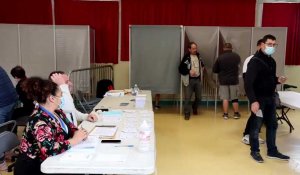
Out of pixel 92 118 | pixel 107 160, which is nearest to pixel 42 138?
pixel 107 160

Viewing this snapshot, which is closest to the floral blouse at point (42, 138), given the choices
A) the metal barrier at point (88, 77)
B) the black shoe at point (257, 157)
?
the black shoe at point (257, 157)

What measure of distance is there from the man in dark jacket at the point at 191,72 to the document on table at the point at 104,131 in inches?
134

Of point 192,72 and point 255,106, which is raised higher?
point 192,72

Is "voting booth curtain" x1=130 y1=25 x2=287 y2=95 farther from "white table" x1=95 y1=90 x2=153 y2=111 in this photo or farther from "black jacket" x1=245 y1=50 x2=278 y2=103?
"black jacket" x1=245 y1=50 x2=278 y2=103

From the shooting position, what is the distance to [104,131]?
2.22 metres

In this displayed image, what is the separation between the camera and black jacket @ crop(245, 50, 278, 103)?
323cm

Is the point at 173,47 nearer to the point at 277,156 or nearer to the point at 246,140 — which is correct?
the point at 246,140

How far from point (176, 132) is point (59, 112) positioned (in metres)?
2.92

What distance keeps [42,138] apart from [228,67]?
4.32 metres

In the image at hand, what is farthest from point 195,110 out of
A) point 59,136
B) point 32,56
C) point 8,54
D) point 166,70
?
point 59,136

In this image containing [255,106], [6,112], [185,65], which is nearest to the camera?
[255,106]

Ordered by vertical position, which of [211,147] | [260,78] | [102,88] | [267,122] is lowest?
[211,147]

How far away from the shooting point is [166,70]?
5.87m

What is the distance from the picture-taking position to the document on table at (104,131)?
212cm
